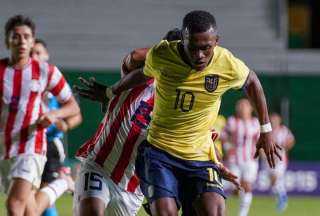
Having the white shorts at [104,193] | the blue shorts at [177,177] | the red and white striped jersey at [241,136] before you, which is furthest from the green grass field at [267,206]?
the blue shorts at [177,177]

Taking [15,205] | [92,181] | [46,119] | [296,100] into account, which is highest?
[46,119]

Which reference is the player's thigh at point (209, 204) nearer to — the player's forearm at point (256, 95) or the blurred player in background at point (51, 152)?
the player's forearm at point (256, 95)

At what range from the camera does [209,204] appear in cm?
721

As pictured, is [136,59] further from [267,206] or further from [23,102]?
[267,206]

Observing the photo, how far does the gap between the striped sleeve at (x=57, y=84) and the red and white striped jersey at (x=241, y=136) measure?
977cm

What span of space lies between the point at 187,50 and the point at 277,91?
58.4 feet

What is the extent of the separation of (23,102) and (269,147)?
2.37m

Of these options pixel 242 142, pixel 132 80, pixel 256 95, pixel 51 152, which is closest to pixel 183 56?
pixel 132 80

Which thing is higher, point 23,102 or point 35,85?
point 35,85

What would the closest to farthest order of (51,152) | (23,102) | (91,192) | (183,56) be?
(183,56)
(91,192)
(23,102)
(51,152)

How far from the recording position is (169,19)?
26.5 m

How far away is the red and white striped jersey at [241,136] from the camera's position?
1886cm

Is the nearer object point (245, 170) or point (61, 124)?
point (61, 124)

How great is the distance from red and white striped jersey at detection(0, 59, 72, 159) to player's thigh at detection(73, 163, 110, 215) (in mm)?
1115
